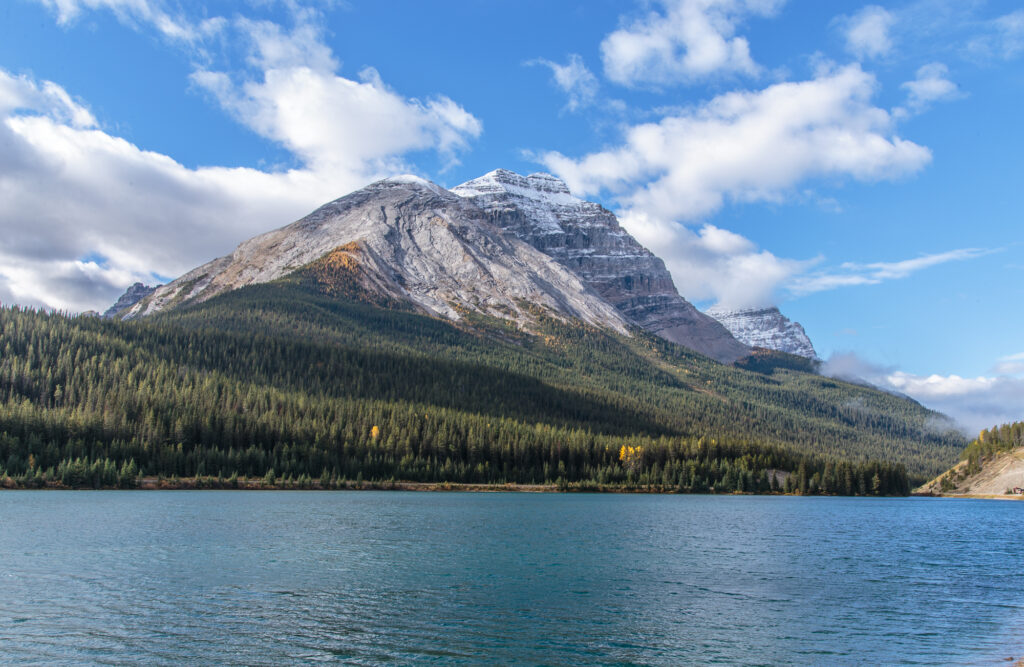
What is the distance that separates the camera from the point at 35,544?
2677 inches

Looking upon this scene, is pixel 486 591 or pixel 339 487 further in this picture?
pixel 339 487

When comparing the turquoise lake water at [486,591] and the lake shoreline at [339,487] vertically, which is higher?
the turquoise lake water at [486,591]

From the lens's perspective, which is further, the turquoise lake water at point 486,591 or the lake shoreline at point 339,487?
the lake shoreline at point 339,487

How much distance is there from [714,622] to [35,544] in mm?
61156

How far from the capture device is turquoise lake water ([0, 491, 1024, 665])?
1476 inches

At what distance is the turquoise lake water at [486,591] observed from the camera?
3750 centimetres

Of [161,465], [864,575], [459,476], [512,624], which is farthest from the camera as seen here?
[459,476]

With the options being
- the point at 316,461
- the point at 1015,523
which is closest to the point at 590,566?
the point at 1015,523

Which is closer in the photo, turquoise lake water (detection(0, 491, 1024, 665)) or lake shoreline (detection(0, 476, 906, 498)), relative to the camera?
turquoise lake water (detection(0, 491, 1024, 665))

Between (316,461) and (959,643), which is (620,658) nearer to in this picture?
(959,643)

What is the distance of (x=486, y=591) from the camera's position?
5241 cm

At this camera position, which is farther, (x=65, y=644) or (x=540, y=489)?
(x=540, y=489)

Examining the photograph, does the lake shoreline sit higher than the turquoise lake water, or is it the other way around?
the turquoise lake water

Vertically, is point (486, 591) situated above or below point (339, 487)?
above
